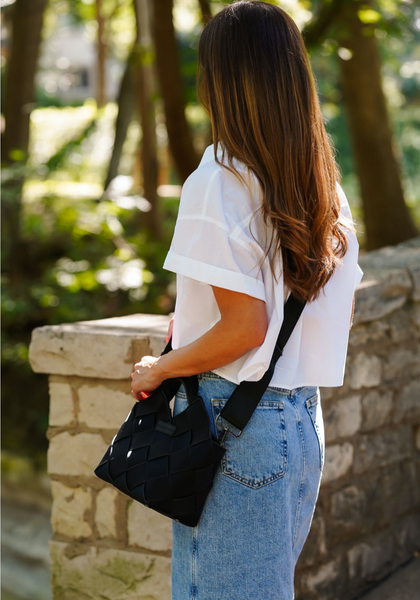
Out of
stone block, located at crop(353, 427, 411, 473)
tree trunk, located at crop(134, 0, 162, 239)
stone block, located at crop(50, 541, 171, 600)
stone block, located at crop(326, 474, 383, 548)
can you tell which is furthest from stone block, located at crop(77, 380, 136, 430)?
tree trunk, located at crop(134, 0, 162, 239)

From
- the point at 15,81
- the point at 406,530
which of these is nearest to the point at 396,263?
the point at 406,530

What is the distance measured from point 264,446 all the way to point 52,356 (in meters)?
1.40

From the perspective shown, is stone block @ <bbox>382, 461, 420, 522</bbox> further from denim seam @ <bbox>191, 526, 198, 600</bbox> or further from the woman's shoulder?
the woman's shoulder

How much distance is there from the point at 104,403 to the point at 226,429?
1.25 metres

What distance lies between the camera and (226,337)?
4.62 ft

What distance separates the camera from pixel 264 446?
4.71ft

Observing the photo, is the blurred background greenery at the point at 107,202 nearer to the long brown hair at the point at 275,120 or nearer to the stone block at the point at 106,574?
the stone block at the point at 106,574

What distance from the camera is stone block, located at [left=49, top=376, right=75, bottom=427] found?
2.67m

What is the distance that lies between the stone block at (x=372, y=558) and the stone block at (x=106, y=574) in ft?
2.81

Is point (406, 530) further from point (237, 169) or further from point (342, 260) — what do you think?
point (237, 169)

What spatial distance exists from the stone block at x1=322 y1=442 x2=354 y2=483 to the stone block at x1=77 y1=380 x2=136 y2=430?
846 mm

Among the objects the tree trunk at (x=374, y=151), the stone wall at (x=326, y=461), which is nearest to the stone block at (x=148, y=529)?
the stone wall at (x=326, y=461)

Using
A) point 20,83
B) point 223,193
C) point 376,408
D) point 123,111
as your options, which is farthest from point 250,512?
point 123,111

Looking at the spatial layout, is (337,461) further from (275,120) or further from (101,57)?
(101,57)
